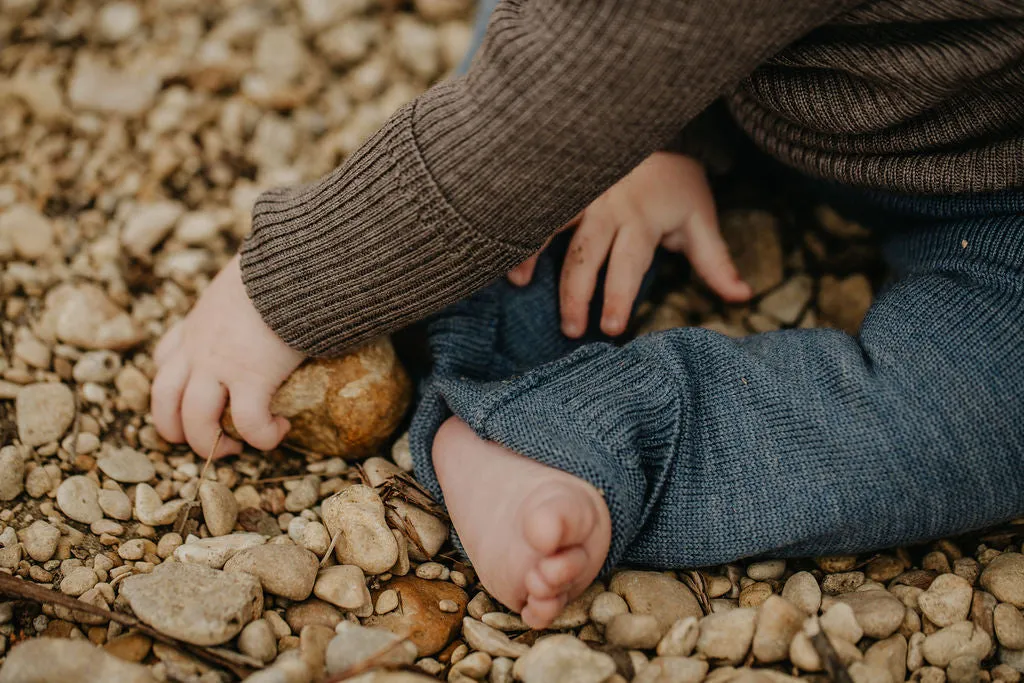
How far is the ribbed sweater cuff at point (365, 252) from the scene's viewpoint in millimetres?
1101

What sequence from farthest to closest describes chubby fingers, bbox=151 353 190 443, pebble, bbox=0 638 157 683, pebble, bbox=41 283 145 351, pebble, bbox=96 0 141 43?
pebble, bbox=96 0 141 43 → pebble, bbox=41 283 145 351 → chubby fingers, bbox=151 353 190 443 → pebble, bbox=0 638 157 683

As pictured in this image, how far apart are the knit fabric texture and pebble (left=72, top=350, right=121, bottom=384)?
22.3 inches

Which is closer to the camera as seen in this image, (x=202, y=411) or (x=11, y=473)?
(x=11, y=473)

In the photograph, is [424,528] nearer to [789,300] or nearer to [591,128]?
[591,128]

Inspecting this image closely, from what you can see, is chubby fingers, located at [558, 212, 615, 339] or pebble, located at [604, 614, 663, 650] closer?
pebble, located at [604, 614, 663, 650]

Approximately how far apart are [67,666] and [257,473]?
0.47 metres

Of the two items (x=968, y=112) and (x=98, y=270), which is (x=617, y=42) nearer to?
(x=968, y=112)

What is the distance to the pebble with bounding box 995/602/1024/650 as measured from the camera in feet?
3.53

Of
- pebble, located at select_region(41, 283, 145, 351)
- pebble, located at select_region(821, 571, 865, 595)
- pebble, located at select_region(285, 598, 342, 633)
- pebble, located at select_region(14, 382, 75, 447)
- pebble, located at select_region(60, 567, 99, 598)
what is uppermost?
pebble, located at select_region(41, 283, 145, 351)


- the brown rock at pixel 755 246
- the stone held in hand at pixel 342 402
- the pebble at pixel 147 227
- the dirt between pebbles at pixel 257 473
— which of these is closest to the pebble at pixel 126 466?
the dirt between pebbles at pixel 257 473

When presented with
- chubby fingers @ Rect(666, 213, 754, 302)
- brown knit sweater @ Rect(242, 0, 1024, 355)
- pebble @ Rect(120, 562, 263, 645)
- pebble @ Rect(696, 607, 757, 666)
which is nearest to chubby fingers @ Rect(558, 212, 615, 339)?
chubby fingers @ Rect(666, 213, 754, 302)

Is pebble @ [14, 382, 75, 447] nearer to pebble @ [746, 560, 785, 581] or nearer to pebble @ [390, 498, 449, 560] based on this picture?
pebble @ [390, 498, 449, 560]

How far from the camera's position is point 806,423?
115cm

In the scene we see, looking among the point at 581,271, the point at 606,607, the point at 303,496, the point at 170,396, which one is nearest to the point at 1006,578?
the point at 606,607
